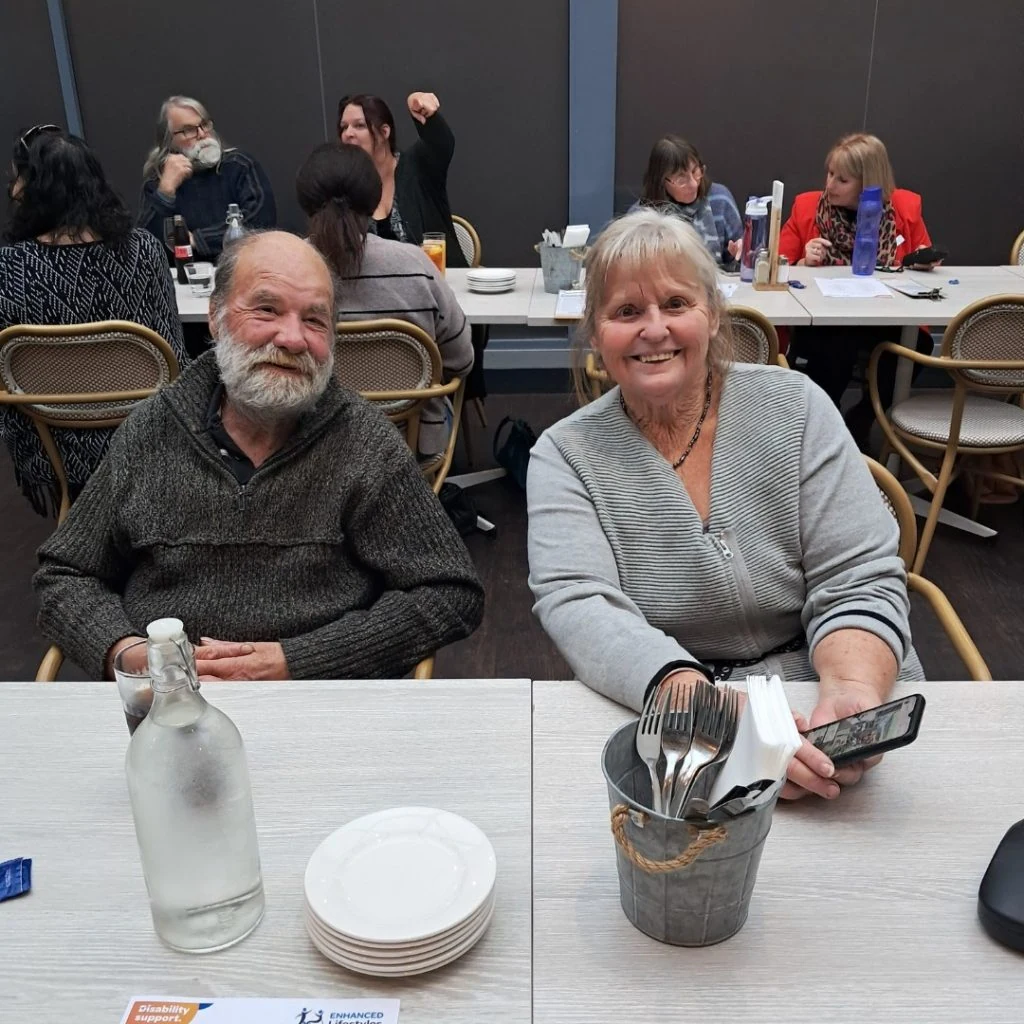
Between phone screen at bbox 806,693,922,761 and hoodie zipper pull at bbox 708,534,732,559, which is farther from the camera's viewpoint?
hoodie zipper pull at bbox 708,534,732,559

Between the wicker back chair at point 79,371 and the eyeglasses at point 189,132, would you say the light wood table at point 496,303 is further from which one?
the eyeglasses at point 189,132

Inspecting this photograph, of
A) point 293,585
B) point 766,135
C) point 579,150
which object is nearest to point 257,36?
point 579,150

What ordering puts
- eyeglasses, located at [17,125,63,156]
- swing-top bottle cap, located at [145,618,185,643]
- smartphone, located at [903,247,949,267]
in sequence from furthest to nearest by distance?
1. smartphone, located at [903,247,949,267]
2. eyeglasses, located at [17,125,63,156]
3. swing-top bottle cap, located at [145,618,185,643]

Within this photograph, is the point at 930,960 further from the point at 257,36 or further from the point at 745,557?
the point at 257,36

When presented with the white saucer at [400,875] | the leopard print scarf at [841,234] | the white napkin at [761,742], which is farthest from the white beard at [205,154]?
the white napkin at [761,742]

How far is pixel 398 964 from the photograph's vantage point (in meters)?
0.80

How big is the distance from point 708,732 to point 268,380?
97cm

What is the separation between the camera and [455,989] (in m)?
0.80

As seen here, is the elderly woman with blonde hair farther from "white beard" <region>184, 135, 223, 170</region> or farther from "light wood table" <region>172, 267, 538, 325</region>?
"white beard" <region>184, 135, 223, 170</region>

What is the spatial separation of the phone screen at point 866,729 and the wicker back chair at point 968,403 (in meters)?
1.64

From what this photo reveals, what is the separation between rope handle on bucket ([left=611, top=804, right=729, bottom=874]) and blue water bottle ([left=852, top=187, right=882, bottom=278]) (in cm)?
326

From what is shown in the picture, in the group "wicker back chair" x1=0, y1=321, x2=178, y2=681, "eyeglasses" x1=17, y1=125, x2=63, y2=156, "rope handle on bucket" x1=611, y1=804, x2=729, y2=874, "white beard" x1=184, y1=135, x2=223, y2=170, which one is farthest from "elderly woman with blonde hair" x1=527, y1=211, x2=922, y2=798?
"white beard" x1=184, y1=135, x2=223, y2=170

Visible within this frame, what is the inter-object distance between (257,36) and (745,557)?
175 inches

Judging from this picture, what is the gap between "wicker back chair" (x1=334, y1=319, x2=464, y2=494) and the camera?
8.20 ft
